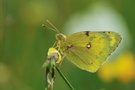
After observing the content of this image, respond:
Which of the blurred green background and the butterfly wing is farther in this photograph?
Answer: the blurred green background

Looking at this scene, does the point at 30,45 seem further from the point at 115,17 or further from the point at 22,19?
the point at 115,17

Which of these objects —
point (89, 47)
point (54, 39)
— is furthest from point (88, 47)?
point (54, 39)

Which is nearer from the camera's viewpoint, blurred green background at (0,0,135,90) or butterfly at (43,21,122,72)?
butterfly at (43,21,122,72)

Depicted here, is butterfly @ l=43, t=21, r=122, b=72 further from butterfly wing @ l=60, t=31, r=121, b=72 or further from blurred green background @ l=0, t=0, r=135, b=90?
blurred green background @ l=0, t=0, r=135, b=90

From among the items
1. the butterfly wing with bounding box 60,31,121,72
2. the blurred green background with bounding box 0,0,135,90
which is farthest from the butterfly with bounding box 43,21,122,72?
the blurred green background with bounding box 0,0,135,90

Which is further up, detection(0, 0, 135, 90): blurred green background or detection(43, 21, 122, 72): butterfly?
detection(43, 21, 122, 72): butterfly

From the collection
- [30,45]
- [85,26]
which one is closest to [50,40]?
[30,45]

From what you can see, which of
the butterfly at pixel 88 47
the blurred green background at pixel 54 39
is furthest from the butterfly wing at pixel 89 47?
the blurred green background at pixel 54 39
